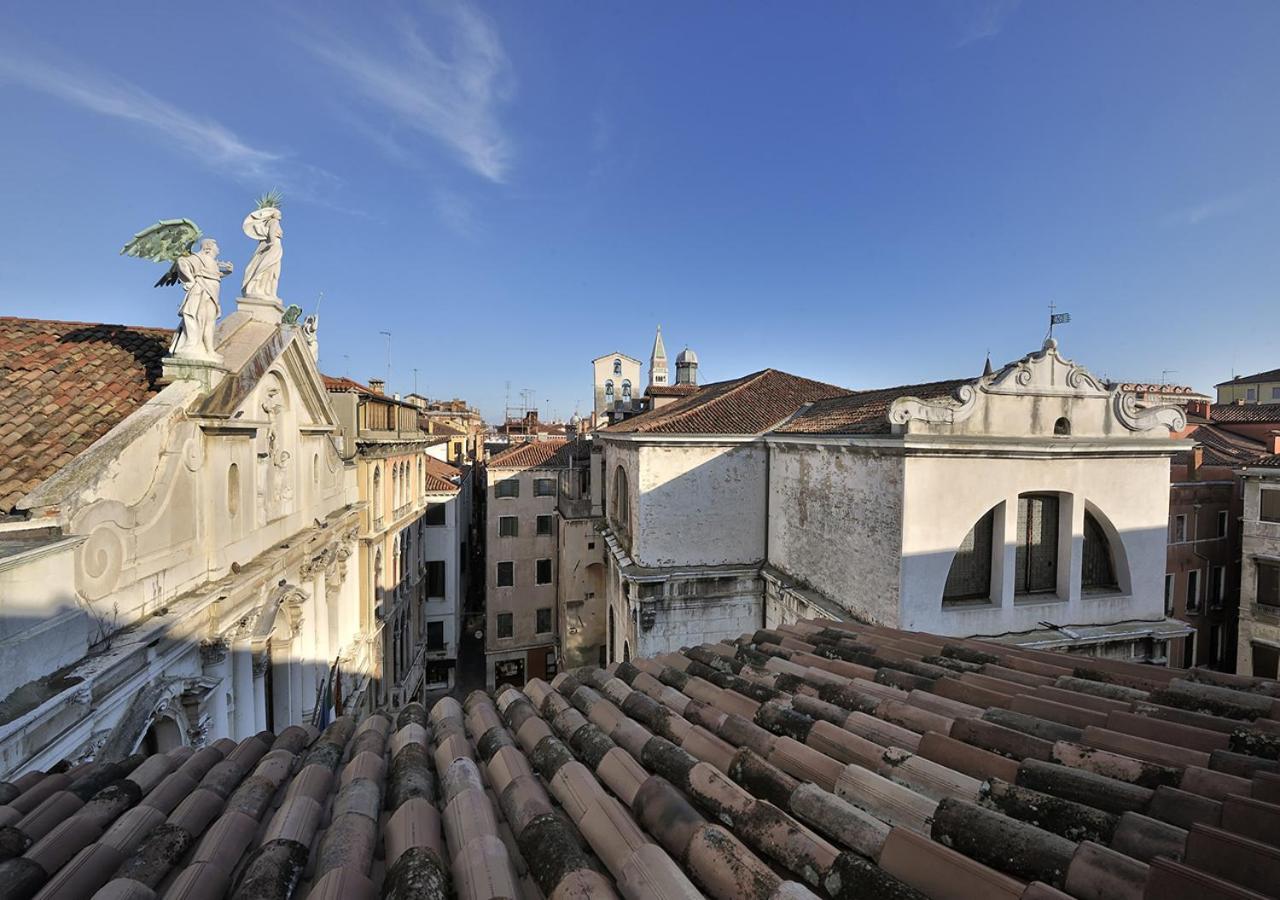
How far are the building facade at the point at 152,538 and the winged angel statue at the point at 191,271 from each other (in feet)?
0.95

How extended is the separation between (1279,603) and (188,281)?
1167 inches

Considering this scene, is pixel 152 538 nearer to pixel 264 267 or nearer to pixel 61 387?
pixel 61 387

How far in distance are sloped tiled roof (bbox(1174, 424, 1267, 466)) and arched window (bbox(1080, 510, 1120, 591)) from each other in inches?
459

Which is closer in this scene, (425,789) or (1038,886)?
(1038,886)

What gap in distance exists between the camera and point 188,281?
7.78 meters

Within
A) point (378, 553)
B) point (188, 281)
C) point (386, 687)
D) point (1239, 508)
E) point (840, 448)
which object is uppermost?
point (188, 281)

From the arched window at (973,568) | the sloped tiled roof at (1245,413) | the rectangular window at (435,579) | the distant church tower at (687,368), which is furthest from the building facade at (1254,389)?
the rectangular window at (435,579)

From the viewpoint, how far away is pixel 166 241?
7.95m

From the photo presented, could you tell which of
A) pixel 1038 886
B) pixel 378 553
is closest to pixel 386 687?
pixel 378 553

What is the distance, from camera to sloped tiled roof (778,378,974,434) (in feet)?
35.2

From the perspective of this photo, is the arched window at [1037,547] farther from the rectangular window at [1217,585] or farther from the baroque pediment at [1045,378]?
the rectangular window at [1217,585]

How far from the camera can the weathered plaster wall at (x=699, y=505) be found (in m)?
14.6

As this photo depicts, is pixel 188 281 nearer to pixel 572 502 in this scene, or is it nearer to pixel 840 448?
pixel 840 448

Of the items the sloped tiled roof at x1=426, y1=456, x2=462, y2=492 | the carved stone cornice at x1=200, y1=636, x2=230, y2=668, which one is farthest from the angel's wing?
the sloped tiled roof at x1=426, y1=456, x2=462, y2=492
